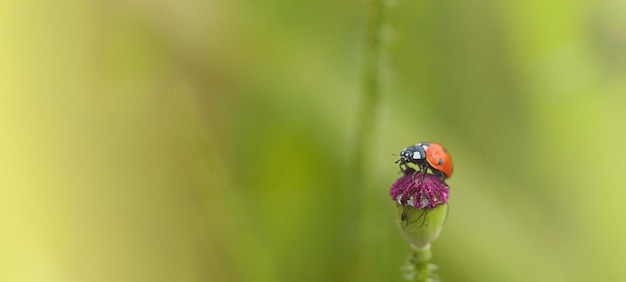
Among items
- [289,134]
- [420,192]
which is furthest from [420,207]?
[289,134]

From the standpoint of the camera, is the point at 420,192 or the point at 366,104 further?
the point at 366,104

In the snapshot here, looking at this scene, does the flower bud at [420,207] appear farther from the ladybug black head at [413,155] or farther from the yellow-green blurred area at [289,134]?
the yellow-green blurred area at [289,134]

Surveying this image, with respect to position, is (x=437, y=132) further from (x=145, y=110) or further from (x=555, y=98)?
(x=145, y=110)

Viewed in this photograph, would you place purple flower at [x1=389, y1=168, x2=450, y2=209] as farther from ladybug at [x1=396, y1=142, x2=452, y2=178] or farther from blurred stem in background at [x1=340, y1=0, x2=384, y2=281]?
blurred stem in background at [x1=340, y1=0, x2=384, y2=281]

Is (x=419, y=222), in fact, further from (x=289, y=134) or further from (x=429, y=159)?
(x=289, y=134)

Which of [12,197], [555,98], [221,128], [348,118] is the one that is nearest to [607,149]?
[555,98]

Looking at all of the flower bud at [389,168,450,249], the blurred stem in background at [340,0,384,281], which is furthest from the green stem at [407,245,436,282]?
the blurred stem in background at [340,0,384,281]

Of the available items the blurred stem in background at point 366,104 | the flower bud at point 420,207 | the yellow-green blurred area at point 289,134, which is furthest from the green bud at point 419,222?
the yellow-green blurred area at point 289,134
